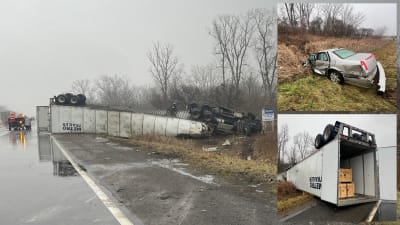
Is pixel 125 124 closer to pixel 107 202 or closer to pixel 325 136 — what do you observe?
pixel 107 202

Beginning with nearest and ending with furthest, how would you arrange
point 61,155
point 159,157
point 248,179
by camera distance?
point 248,179 → point 159,157 → point 61,155

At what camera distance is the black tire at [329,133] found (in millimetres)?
4664

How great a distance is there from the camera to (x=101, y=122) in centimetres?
1709

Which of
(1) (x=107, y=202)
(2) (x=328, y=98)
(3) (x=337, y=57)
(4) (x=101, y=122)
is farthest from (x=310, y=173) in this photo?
(4) (x=101, y=122)

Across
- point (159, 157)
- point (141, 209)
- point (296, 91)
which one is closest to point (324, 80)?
point (296, 91)

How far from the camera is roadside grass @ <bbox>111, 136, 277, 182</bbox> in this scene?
6645 mm

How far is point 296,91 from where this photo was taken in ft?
15.7

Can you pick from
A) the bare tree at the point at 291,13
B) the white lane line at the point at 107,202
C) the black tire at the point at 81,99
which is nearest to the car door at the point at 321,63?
the bare tree at the point at 291,13

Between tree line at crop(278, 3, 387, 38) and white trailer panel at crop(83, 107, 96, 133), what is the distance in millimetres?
14194

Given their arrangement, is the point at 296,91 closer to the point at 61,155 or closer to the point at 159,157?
the point at 159,157

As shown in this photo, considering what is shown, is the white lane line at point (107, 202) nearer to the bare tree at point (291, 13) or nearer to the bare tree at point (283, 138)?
the bare tree at point (283, 138)

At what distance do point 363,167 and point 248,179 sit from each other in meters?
2.26

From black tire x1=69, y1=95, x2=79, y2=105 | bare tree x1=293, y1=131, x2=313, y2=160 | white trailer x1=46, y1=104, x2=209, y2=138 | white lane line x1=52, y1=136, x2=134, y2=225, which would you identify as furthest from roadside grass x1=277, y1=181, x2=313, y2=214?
black tire x1=69, y1=95, x2=79, y2=105

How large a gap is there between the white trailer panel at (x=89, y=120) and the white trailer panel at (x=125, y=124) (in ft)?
8.85
